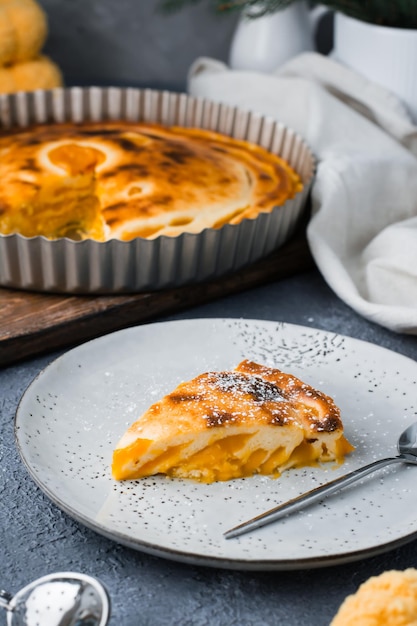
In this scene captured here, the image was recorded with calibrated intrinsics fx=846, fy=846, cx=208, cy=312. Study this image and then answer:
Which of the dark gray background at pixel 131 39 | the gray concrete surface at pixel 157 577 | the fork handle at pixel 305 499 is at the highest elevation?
the fork handle at pixel 305 499

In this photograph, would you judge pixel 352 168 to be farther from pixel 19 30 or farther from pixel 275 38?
pixel 19 30

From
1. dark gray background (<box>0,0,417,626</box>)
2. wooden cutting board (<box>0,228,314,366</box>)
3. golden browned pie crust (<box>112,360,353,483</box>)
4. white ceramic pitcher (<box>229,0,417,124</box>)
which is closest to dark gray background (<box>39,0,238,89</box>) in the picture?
white ceramic pitcher (<box>229,0,417,124</box>)

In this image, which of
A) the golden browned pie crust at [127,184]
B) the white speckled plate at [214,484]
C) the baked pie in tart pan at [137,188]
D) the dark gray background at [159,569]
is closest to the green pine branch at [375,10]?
the baked pie in tart pan at [137,188]

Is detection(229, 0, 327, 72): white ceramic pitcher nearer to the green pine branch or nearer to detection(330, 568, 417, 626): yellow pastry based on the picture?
the green pine branch

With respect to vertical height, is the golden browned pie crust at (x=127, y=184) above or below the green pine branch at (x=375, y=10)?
below

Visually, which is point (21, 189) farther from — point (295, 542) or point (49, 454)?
point (295, 542)

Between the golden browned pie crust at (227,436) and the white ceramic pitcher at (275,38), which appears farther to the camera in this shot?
the white ceramic pitcher at (275,38)

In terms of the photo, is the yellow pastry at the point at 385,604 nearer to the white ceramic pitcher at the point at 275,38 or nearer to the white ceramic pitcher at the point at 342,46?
the white ceramic pitcher at the point at 342,46
